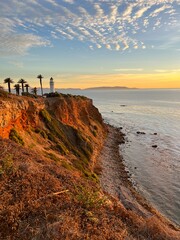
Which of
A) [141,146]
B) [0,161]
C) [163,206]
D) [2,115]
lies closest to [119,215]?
[0,161]

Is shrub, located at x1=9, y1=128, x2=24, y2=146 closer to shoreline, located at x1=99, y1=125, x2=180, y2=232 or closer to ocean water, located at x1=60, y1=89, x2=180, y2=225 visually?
shoreline, located at x1=99, y1=125, x2=180, y2=232

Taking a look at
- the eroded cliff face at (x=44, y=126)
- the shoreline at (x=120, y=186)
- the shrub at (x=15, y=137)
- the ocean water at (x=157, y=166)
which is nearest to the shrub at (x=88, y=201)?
the shoreline at (x=120, y=186)

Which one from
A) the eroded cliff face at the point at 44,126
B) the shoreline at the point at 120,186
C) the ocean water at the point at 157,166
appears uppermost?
the eroded cliff face at the point at 44,126

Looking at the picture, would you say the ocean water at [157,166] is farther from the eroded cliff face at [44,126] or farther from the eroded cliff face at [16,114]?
the eroded cliff face at [16,114]

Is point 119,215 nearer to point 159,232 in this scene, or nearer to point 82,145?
point 159,232

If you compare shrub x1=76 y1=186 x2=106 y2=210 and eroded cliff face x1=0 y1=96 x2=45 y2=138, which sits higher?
eroded cliff face x1=0 y1=96 x2=45 y2=138

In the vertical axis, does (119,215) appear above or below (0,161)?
below

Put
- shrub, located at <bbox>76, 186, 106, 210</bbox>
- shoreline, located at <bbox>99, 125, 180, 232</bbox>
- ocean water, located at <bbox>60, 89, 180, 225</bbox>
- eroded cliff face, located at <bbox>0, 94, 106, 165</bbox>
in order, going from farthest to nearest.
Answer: ocean water, located at <bbox>60, 89, 180, 225</bbox> < eroded cliff face, located at <bbox>0, 94, 106, 165</bbox> < shoreline, located at <bbox>99, 125, 180, 232</bbox> < shrub, located at <bbox>76, 186, 106, 210</bbox>

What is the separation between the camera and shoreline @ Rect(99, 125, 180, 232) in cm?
2205

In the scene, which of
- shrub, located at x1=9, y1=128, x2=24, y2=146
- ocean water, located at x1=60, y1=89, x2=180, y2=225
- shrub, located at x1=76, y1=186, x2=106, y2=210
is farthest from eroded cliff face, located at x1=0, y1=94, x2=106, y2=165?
shrub, located at x1=76, y1=186, x2=106, y2=210

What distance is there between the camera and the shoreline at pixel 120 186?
22.1 meters

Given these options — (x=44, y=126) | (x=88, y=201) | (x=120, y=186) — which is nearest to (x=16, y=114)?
(x=44, y=126)

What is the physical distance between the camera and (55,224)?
810cm

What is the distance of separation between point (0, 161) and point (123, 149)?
4334 centimetres
